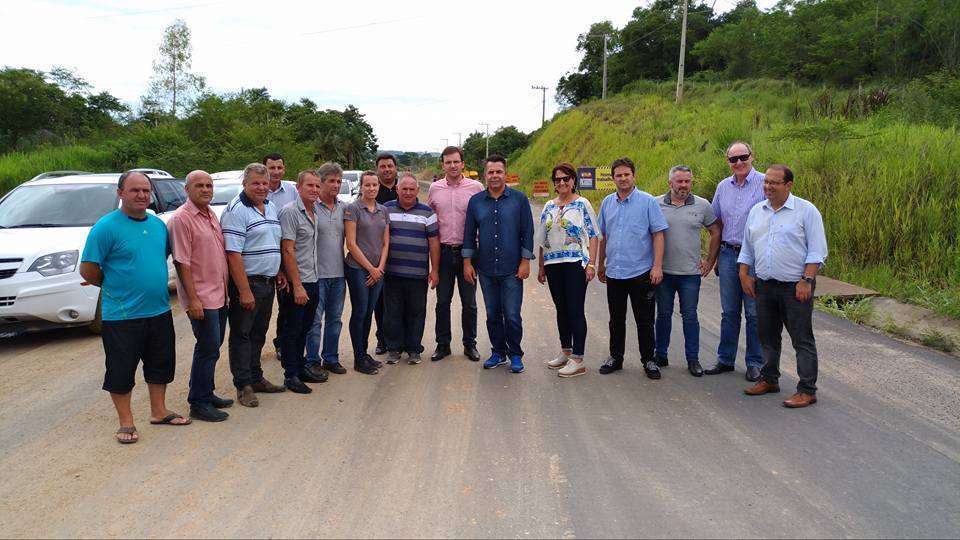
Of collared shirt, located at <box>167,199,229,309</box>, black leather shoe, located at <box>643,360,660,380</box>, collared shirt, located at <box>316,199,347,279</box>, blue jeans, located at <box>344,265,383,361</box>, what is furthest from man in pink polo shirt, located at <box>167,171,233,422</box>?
black leather shoe, located at <box>643,360,660,380</box>

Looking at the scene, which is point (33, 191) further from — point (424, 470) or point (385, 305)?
point (424, 470)

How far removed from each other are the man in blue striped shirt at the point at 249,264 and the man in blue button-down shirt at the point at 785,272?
412 cm

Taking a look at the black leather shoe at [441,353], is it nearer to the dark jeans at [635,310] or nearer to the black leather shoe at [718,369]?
the dark jeans at [635,310]

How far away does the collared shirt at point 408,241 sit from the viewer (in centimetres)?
685

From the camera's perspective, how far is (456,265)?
276 inches

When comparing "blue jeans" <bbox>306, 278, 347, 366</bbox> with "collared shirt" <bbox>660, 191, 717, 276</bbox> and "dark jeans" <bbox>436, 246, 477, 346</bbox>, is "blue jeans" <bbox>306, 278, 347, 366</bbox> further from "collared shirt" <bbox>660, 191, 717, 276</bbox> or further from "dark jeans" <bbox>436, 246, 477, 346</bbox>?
"collared shirt" <bbox>660, 191, 717, 276</bbox>

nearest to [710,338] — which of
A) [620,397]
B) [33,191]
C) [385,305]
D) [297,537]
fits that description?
[620,397]

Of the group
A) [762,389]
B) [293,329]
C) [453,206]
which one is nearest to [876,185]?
[762,389]

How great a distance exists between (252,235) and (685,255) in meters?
3.94

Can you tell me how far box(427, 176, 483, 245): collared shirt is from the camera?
6.99m

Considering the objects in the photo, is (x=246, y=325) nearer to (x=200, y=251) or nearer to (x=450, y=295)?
(x=200, y=251)

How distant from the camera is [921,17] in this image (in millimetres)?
30859

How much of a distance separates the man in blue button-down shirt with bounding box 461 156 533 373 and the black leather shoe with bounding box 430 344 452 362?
54cm

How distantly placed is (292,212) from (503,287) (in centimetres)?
214
